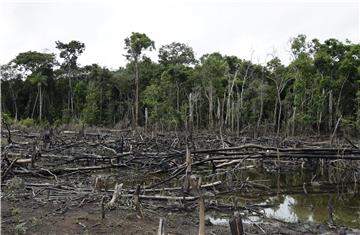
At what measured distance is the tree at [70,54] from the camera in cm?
4419

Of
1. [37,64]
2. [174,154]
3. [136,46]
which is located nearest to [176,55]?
[136,46]

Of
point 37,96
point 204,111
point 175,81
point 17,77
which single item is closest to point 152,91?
point 175,81

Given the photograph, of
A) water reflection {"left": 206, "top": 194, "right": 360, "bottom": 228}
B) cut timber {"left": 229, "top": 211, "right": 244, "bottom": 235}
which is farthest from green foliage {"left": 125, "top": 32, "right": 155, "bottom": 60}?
cut timber {"left": 229, "top": 211, "right": 244, "bottom": 235}

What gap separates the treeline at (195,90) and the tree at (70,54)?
11 cm

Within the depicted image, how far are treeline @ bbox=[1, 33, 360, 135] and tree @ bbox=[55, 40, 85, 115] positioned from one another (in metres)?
0.11

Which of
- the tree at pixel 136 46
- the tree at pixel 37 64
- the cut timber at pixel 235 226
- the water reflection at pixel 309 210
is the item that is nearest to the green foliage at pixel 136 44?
the tree at pixel 136 46

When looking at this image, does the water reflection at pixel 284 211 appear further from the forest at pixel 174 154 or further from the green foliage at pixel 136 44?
the green foliage at pixel 136 44

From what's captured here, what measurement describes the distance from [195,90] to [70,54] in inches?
665

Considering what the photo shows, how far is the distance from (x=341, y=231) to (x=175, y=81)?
3348 centimetres

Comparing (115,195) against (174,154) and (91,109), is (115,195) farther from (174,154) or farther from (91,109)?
(91,109)

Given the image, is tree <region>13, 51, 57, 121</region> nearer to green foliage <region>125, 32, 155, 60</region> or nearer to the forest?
the forest

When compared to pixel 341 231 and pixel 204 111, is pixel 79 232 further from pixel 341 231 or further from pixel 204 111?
pixel 204 111

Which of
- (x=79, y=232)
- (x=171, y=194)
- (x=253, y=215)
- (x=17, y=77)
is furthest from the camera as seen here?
(x=17, y=77)

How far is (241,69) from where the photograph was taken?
3875 centimetres
